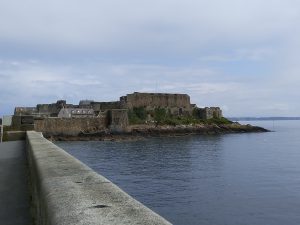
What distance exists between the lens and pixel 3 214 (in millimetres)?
5480

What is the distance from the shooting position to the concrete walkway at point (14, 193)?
5328 mm

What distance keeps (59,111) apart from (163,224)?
78.7m

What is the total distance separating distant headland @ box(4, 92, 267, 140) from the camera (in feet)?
224

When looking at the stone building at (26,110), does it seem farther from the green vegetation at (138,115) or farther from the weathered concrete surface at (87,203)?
the weathered concrete surface at (87,203)

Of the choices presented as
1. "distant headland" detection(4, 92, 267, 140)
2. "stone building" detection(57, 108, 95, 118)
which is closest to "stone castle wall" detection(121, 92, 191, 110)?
"distant headland" detection(4, 92, 267, 140)

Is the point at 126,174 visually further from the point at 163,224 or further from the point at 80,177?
the point at 163,224

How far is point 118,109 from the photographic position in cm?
7600

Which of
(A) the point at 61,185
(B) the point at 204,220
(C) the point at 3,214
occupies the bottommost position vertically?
Result: (B) the point at 204,220

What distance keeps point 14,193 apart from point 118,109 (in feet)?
227

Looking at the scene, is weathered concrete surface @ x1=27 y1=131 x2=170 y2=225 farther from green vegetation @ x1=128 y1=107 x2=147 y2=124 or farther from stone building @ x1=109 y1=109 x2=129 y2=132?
green vegetation @ x1=128 y1=107 x2=147 y2=124

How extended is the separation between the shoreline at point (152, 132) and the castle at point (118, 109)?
250 centimetres

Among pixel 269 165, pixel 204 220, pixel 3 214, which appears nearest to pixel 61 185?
pixel 3 214

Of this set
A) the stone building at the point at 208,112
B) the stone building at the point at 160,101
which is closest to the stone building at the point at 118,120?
the stone building at the point at 160,101

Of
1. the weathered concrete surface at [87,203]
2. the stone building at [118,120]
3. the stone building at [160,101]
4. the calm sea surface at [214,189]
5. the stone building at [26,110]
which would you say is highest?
the stone building at [160,101]
